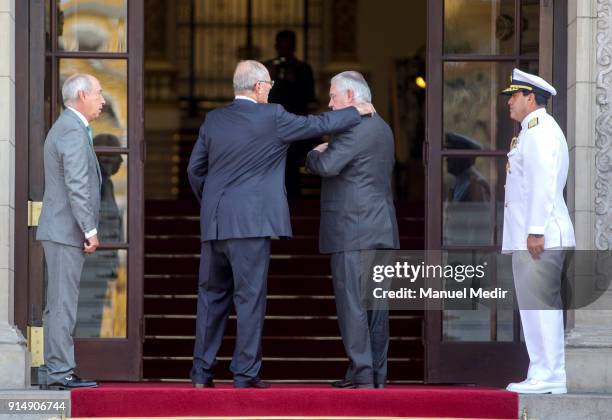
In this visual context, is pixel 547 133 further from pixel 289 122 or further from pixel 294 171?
pixel 294 171

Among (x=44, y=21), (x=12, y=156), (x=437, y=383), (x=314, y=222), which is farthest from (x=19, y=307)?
(x=314, y=222)

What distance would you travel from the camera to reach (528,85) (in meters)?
9.09

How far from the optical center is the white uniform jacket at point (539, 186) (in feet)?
29.0

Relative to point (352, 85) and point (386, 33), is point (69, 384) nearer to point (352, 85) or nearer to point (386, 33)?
point (352, 85)

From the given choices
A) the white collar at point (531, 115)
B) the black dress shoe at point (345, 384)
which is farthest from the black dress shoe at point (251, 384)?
the white collar at point (531, 115)

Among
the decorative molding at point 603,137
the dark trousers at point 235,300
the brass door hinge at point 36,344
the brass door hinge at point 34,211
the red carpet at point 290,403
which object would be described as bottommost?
the red carpet at point 290,403

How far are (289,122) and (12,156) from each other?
69.4 inches

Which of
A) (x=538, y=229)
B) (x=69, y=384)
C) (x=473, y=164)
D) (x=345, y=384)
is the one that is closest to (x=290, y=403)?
(x=345, y=384)

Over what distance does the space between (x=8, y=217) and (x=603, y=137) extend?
11.5 ft

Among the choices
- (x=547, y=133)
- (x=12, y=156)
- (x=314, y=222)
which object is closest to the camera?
(x=547, y=133)

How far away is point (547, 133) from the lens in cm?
890

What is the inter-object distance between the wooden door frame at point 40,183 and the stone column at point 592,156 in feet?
8.56

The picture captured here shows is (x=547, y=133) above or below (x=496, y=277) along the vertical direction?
above

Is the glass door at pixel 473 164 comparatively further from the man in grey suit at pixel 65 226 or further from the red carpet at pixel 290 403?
the man in grey suit at pixel 65 226
